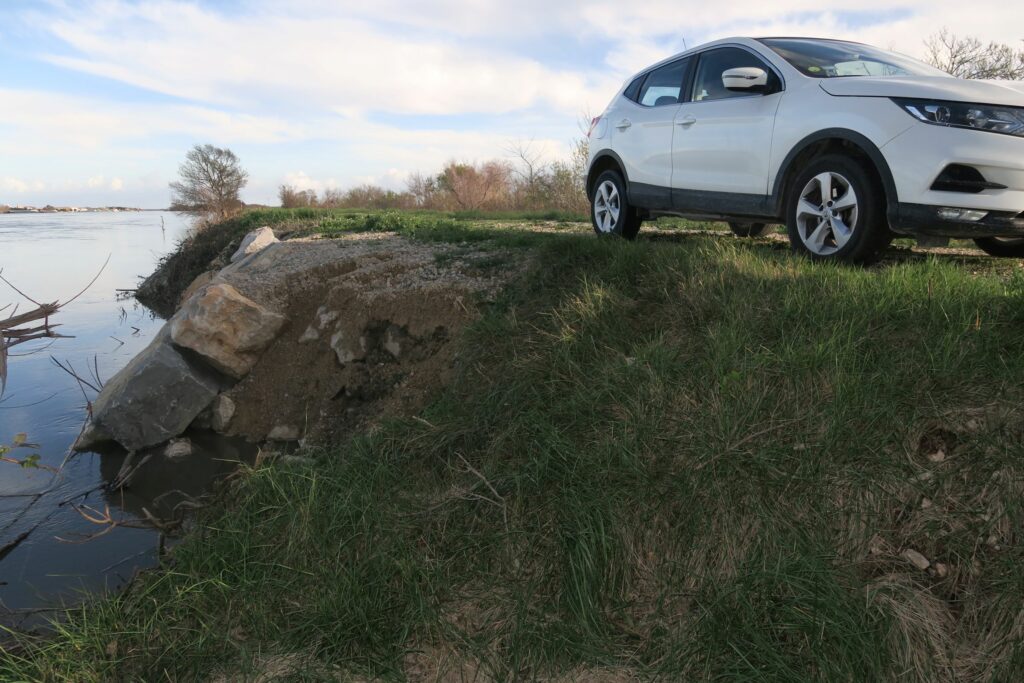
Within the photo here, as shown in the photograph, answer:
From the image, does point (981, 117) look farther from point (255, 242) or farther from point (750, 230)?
point (255, 242)

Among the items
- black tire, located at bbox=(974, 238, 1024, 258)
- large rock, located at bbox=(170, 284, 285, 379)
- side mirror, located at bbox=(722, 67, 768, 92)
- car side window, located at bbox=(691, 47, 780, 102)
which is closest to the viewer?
side mirror, located at bbox=(722, 67, 768, 92)

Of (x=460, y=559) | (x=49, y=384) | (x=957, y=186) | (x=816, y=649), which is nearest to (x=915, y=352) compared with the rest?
(x=957, y=186)

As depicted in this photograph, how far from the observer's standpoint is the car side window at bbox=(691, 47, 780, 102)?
564 centimetres

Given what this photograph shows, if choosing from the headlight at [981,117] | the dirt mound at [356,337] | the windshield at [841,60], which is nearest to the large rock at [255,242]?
the dirt mound at [356,337]

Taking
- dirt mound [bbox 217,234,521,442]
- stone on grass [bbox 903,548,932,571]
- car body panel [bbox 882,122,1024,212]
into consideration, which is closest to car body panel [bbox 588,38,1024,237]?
car body panel [bbox 882,122,1024,212]

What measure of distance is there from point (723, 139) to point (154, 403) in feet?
18.5

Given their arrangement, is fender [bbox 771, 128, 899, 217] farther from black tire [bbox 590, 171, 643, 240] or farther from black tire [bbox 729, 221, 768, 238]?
black tire [bbox 729, 221, 768, 238]

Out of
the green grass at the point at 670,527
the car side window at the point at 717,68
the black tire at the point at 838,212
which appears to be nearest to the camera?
the green grass at the point at 670,527

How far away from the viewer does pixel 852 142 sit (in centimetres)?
459

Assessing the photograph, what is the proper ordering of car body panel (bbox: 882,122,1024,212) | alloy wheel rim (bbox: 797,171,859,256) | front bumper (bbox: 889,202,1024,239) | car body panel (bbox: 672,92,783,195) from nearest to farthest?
car body panel (bbox: 882,122,1024,212) → front bumper (bbox: 889,202,1024,239) → alloy wheel rim (bbox: 797,171,859,256) → car body panel (bbox: 672,92,783,195)

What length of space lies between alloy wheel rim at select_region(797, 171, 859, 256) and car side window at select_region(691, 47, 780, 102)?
3.76ft

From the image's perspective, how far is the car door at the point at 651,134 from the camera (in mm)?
6242

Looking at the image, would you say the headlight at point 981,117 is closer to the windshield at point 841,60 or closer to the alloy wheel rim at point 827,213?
the alloy wheel rim at point 827,213

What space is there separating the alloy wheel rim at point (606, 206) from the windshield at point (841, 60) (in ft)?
6.56
